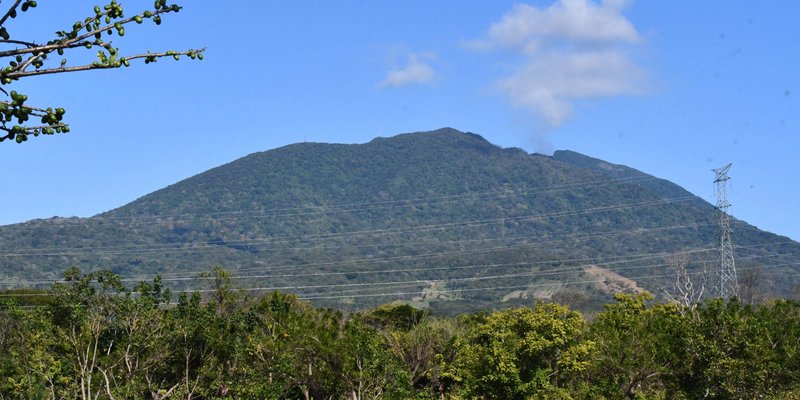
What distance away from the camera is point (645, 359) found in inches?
2051

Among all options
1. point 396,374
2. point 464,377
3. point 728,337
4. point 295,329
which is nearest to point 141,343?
point 295,329

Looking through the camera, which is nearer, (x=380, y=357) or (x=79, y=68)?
(x=79, y=68)

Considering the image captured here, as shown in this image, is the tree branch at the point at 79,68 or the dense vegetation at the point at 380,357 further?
the dense vegetation at the point at 380,357

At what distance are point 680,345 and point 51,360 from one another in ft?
112

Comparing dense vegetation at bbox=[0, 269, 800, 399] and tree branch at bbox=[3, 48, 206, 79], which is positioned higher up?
tree branch at bbox=[3, 48, 206, 79]

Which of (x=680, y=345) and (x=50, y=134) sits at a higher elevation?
(x=50, y=134)

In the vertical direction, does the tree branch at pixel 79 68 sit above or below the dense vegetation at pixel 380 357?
above

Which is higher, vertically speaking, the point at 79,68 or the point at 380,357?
the point at 79,68

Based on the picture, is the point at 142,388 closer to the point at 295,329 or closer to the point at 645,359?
the point at 295,329

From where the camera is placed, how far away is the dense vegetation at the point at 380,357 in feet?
168

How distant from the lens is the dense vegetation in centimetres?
5109

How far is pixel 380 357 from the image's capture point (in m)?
53.6

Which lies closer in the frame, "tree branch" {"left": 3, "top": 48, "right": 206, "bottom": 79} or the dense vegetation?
"tree branch" {"left": 3, "top": 48, "right": 206, "bottom": 79}

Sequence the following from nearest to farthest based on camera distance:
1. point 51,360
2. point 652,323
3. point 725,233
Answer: point 51,360 < point 652,323 < point 725,233
